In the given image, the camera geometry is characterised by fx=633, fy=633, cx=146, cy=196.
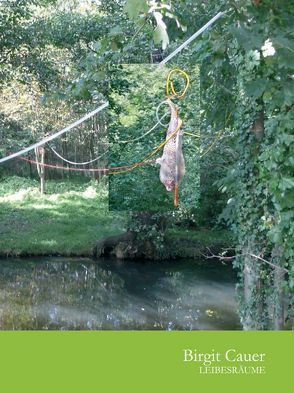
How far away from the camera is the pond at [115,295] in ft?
21.3

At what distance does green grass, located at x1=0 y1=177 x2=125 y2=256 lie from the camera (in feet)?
30.7

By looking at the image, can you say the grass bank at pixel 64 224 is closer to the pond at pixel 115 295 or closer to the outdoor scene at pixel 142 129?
the pond at pixel 115 295

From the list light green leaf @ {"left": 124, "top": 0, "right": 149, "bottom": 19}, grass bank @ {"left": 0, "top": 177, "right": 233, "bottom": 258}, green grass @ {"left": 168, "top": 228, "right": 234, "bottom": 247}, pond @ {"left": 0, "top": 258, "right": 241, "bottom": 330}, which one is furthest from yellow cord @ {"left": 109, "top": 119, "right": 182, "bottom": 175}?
green grass @ {"left": 168, "top": 228, "right": 234, "bottom": 247}

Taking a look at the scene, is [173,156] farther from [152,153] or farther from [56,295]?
[56,295]

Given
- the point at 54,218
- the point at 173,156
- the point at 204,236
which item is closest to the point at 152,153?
the point at 173,156

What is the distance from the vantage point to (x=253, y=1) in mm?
2082

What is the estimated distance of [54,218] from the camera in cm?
1016

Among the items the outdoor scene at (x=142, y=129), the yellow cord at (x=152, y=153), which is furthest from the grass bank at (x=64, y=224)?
the yellow cord at (x=152, y=153)

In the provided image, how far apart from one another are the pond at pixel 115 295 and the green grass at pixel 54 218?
0.27 meters

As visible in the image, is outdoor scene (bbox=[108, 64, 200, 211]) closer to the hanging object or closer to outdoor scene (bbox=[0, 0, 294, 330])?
outdoor scene (bbox=[0, 0, 294, 330])

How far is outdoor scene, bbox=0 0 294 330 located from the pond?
3 cm
